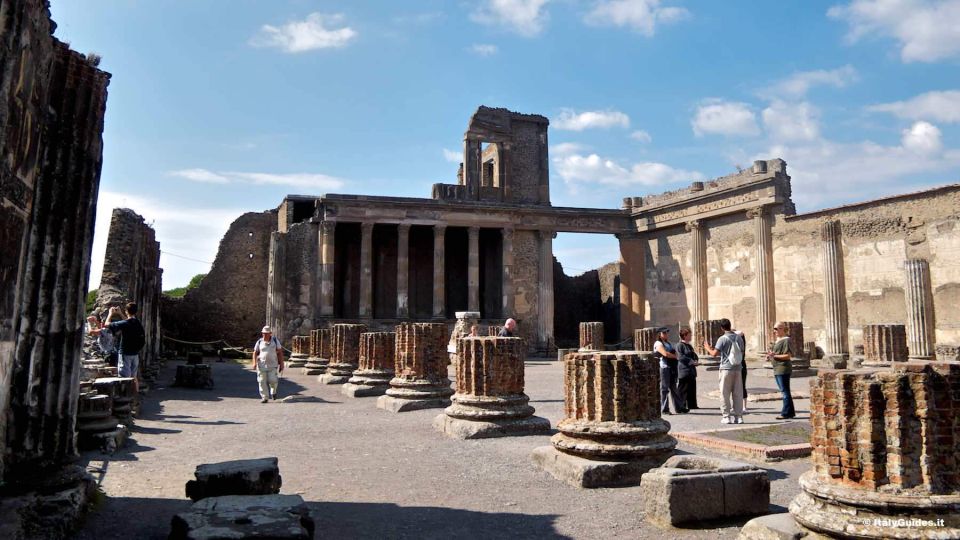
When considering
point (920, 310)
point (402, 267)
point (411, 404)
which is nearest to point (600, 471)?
point (411, 404)

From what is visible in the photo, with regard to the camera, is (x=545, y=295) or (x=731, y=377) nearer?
(x=731, y=377)

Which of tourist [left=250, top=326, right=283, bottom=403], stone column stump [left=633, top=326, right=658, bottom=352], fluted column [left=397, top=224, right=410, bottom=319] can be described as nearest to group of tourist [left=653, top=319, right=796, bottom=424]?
stone column stump [left=633, top=326, right=658, bottom=352]

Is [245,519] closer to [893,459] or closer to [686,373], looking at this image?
[893,459]

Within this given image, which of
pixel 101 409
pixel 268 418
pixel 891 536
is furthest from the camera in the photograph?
pixel 268 418

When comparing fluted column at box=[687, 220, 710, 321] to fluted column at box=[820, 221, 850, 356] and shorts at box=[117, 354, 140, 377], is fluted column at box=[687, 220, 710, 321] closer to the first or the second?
fluted column at box=[820, 221, 850, 356]

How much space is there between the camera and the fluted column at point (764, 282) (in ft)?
69.9

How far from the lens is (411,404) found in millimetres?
10164

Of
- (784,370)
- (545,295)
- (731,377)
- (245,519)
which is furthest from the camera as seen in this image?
(545,295)

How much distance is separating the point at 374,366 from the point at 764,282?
13.9 metres

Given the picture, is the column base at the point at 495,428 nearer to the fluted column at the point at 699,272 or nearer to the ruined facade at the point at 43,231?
the ruined facade at the point at 43,231

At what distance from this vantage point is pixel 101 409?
6875 millimetres

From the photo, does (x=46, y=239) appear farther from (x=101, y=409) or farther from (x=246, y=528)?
(x=101, y=409)

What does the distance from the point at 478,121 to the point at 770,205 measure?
12072 mm

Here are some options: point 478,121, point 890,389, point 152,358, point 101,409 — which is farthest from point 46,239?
point 478,121
